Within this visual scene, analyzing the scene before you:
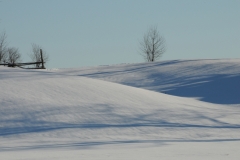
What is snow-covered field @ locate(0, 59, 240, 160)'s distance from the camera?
8.65 meters

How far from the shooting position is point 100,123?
12289 mm

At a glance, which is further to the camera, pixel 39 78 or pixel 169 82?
pixel 169 82

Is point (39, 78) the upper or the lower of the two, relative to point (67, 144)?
upper

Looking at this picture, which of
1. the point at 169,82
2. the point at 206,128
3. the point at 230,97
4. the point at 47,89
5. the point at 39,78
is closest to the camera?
the point at 206,128

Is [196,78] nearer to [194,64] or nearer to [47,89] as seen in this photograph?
[194,64]

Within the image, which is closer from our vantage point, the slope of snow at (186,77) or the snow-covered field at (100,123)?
the snow-covered field at (100,123)

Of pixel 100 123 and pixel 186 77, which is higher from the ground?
pixel 186 77

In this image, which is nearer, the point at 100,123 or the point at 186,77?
the point at 100,123

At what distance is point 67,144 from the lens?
992 cm

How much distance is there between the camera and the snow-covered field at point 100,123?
28.4 feet

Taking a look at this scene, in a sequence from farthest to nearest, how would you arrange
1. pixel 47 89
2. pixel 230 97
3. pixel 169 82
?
pixel 169 82
pixel 230 97
pixel 47 89

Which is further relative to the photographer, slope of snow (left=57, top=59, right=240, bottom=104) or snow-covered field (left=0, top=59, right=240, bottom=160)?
slope of snow (left=57, top=59, right=240, bottom=104)

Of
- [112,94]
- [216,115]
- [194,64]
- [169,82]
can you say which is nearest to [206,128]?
[216,115]

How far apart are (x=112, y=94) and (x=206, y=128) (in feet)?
10.4
